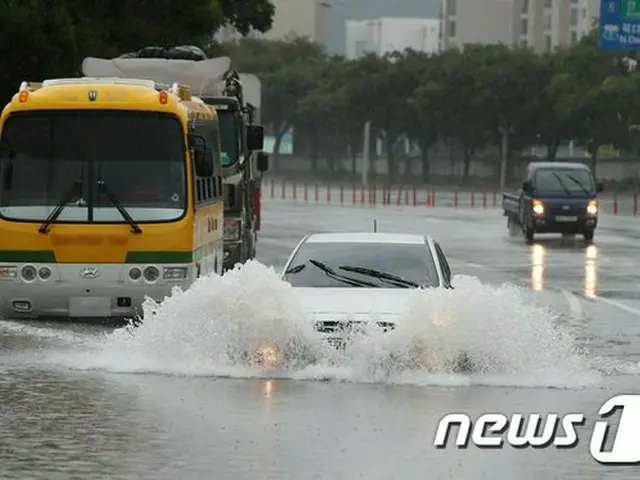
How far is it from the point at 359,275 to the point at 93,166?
5600mm

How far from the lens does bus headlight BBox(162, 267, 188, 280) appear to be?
72.1ft

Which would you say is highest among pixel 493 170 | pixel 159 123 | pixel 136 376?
pixel 159 123

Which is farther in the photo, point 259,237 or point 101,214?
point 259,237

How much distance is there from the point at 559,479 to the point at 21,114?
41.6 feet

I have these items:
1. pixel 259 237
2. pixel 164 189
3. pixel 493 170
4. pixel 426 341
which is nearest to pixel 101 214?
pixel 164 189

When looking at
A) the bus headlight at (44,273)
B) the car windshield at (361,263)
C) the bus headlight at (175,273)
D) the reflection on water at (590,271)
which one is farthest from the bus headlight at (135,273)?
the reflection on water at (590,271)

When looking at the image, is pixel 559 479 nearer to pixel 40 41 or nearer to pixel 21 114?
pixel 21 114

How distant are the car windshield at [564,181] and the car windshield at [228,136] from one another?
66.8 feet

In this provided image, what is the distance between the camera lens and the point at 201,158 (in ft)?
73.6

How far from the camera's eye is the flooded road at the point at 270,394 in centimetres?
1152

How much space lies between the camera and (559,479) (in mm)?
10977

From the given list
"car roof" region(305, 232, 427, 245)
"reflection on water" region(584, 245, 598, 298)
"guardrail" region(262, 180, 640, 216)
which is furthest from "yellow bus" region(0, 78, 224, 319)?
"guardrail" region(262, 180, 640, 216)

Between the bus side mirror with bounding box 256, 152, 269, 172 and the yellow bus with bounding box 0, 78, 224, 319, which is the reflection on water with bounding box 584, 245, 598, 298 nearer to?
the bus side mirror with bounding box 256, 152, 269, 172

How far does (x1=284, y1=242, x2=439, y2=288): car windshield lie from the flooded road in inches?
30.4
